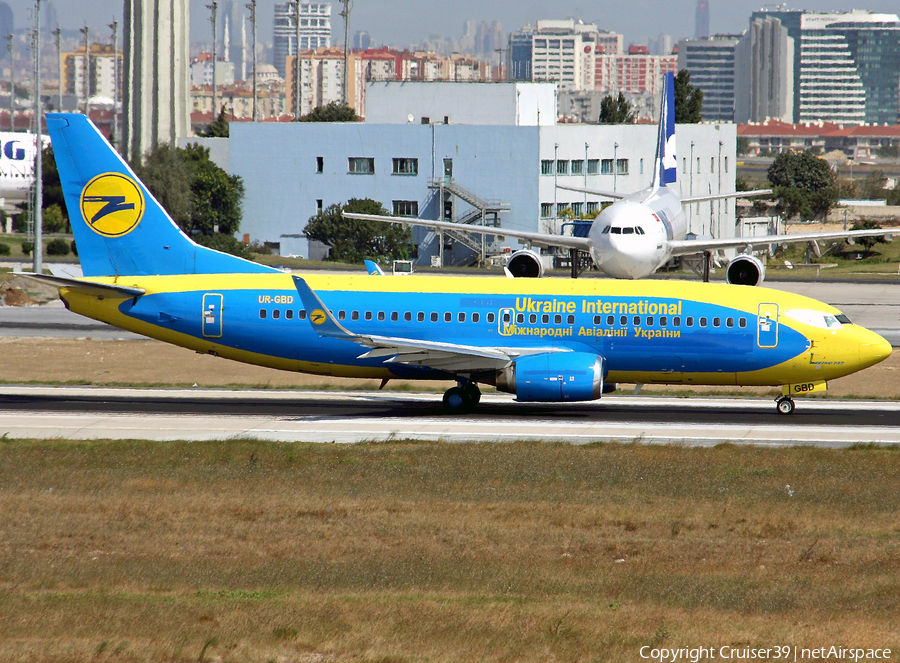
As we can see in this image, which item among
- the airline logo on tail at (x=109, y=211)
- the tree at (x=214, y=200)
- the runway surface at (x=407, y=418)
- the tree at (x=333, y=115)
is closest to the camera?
the runway surface at (x=407, y=418)

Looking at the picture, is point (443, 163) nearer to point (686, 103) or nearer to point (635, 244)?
point (686, 103)

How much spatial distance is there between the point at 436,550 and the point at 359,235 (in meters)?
86.9

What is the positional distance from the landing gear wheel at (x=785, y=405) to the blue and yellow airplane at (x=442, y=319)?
0.31 metres

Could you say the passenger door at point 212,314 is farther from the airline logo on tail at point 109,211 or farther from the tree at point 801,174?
the tree at point 801,174

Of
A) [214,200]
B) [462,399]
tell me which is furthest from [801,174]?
[462,399]

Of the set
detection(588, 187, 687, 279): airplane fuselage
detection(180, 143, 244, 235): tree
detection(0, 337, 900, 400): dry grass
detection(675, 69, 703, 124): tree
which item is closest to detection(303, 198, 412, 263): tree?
detection(180, 143, 244, 235): tree

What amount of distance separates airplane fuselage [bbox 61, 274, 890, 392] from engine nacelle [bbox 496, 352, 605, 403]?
34.0 inches

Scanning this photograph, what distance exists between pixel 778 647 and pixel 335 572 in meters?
7.05

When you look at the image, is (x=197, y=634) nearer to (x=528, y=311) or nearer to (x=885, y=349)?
(x=528, y=311)

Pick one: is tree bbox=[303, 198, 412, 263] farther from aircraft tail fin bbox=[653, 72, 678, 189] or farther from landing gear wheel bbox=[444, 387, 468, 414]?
landing gear wheel bbox=[444, 387, 468, 414]

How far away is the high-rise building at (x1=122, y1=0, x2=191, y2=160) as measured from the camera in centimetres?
13288

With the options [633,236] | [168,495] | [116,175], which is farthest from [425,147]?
[168,495]

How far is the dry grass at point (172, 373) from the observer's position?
40.7 m

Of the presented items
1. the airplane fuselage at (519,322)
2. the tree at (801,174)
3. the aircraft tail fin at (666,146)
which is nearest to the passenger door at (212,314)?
the airplane fuselage at (519,322)
